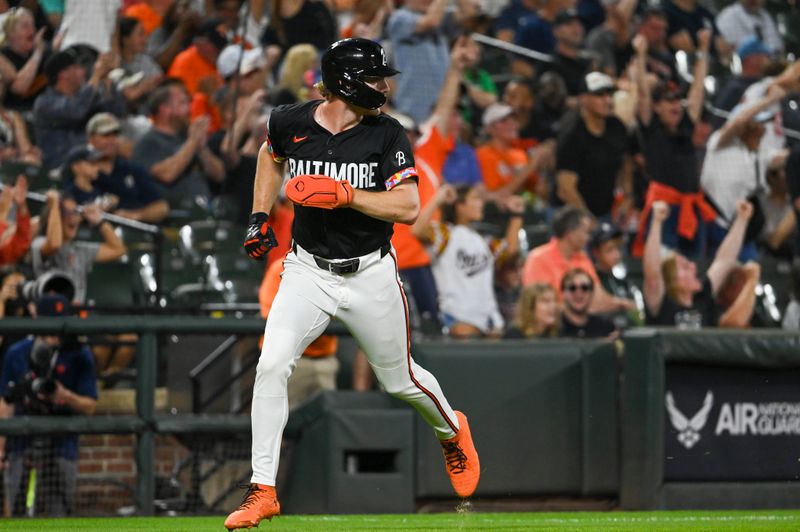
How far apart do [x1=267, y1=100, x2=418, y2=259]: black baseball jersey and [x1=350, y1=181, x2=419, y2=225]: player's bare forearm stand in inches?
3.2

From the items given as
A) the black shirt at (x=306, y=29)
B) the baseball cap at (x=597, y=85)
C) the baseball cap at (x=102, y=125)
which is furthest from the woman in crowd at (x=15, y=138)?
the baseball cap at (x=597, y=85)

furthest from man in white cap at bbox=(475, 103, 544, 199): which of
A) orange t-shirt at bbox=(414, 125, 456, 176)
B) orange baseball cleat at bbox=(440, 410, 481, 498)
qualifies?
orange baseball cleat at bbox=(440, 410, 481, 498)

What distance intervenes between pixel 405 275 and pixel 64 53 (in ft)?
10.2

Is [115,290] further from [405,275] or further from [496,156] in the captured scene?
[496,156]

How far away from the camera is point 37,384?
7293 mm

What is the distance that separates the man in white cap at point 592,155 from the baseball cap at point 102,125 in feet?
12.4

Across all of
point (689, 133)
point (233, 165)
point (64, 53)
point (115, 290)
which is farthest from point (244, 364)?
point (689, 133)

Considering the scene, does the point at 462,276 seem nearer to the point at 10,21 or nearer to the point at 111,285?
the point at 111,285

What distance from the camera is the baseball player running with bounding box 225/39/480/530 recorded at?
4.96m

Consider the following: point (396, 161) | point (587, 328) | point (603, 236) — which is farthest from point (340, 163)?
point (603, 236)

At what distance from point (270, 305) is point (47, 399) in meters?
1.37

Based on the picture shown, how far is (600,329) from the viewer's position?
8.74m

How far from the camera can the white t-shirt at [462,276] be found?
372 inches

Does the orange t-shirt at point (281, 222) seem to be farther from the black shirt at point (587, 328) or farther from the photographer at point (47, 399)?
the black shirt at point (587, 328)
